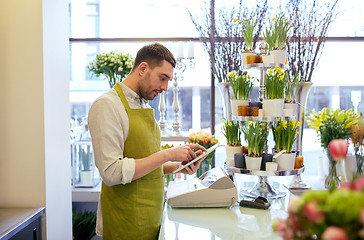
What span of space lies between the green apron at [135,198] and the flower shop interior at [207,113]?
0.13 meters

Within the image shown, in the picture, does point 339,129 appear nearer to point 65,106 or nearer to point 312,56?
point 312,56

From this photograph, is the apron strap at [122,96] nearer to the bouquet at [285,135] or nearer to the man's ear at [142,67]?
the man's ear at [142,67]

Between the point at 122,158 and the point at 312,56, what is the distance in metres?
2.29

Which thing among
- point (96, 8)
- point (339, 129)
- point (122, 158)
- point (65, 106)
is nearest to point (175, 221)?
point (122, 158)

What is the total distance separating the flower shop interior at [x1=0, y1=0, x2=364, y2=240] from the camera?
1.77 meters

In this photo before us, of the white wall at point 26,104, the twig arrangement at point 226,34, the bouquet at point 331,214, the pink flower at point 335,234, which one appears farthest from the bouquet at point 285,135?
→ the pink flower at point 335,234

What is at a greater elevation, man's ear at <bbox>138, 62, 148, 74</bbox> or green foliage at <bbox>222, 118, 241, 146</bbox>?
man's ear at <bbox>138, 62, 148, 74</bbox>

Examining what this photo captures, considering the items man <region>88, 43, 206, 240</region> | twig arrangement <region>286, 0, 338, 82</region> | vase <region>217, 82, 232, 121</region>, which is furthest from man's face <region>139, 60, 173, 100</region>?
twig arrangement <region>286, 0, 338, 82</region>

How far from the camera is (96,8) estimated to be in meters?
3.87

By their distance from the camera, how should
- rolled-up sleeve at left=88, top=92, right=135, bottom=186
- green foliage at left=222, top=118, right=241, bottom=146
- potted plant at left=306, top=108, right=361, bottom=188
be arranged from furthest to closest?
potted plant at left=306, top=108, right=361, bottom=188
green foliage at left=222, top=118, right=241, bottom=146
rolled-up sleeve at left=88, top=92, right=135, bottom=186

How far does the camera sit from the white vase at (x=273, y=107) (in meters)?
2.14

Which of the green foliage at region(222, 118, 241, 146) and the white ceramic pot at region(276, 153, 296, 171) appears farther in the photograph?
the green foliage at region(222, 118, 241, 146)

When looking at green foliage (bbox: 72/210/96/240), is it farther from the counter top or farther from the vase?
the vase

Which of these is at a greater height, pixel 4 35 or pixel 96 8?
pixel 96 8
